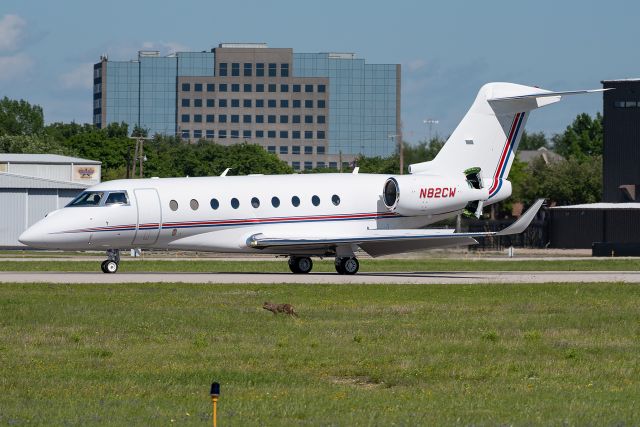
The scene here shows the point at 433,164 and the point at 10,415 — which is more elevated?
the point at 433,164

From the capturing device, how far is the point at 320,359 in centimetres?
1806

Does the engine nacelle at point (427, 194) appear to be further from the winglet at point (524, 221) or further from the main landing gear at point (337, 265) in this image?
the winglet at point (524, 221)

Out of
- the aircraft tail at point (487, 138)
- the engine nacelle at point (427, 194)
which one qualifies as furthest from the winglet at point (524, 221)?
the aircraft tail at point (487, 138)

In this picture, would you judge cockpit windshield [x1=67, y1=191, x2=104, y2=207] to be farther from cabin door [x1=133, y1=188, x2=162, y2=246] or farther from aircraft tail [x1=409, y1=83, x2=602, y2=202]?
aircraft tail [x1=409, y1=83, x2=602, y2=202]

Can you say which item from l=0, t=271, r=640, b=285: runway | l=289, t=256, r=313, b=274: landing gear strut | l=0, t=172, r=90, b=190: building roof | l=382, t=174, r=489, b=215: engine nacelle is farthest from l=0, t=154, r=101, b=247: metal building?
l=382, t=174, r=489, b=215: engine nacelle

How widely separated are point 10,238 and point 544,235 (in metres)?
34.4

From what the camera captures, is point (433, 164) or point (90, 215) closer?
point (90, 215)

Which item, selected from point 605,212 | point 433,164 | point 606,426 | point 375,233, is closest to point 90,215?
point 375,233

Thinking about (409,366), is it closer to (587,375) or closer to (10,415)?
(587,375)

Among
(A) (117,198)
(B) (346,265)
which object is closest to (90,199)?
(A) (117,198)

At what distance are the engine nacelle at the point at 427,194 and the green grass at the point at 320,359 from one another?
32.6 feet

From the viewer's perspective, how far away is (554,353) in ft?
62.2

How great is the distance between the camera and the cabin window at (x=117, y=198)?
3609 cm

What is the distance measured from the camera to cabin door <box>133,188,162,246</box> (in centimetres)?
3619
